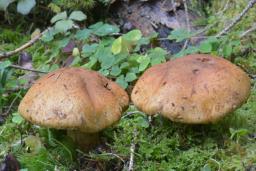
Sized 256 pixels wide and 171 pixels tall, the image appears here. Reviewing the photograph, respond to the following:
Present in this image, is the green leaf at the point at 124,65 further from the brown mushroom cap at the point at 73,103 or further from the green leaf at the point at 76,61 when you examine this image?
the brown mushroom cap at the point at 73,103

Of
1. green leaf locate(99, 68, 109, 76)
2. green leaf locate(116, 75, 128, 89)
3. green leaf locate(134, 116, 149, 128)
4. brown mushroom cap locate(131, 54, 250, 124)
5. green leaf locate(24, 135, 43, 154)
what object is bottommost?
green leaf locate(24, 135, 43, 154)

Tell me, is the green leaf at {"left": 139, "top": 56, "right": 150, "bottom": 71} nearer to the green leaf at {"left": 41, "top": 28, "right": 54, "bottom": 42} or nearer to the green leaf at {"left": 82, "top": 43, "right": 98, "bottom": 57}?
the green leaf at {"left": 82, "top": 43, "right": 98, "bottom": 57}

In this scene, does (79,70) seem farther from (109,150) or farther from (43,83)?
(109,150)

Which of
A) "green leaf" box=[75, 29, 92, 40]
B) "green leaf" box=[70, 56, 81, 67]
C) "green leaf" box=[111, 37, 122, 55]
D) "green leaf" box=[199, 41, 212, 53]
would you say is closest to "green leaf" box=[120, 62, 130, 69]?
"green leaf" box=[111, 37, 122, 55]

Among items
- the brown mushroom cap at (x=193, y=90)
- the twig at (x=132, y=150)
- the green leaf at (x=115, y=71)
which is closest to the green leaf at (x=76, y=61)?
the green leaf at (x=115, y=71)

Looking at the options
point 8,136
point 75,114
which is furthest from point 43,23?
point 75,114
